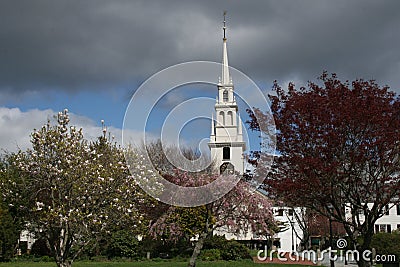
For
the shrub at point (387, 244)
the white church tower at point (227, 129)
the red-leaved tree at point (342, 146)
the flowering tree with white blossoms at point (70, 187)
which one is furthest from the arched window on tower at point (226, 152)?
the red-leaved tree at point (342, 146)

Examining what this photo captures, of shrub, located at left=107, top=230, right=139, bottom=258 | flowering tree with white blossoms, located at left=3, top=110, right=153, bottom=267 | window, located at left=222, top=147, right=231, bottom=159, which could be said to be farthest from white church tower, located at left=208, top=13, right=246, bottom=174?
flowering tree with white blossoms, located at left=3, top=110, right=153, bottom=267

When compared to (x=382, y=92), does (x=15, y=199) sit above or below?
below

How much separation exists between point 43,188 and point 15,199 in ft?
6.38

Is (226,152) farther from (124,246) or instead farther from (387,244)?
(387,244)

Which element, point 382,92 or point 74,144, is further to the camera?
point 74,144

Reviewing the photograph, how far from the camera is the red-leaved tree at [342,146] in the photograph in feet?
42.2

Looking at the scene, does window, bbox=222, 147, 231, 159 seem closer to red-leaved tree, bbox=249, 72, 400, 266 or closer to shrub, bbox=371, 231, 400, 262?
shrub, bbox=371, 231, 400, 262

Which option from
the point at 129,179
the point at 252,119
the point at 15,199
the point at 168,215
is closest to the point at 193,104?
the point at 252,119

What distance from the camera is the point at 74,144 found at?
1554cm

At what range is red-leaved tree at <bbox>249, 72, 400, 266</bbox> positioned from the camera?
1287 cm

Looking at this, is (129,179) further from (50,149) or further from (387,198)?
(387,198)

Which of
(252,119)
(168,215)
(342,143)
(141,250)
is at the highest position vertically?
(252,119)

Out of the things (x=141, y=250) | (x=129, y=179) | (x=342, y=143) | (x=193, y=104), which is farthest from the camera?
(x=141, y=250)

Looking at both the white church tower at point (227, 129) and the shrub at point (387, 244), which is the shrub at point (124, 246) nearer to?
the shrub at point (387, 244)
